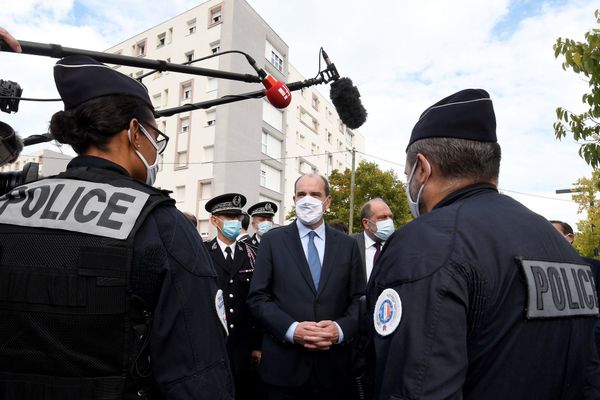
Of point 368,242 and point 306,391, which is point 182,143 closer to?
point 368,242

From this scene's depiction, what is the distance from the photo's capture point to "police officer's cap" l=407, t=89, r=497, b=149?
1.67 m

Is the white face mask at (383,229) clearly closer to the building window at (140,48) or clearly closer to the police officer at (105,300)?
the police officer at (105,300)

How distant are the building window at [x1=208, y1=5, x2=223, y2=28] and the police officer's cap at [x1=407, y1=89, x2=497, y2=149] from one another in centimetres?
2842

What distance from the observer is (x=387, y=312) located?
1.42 metres

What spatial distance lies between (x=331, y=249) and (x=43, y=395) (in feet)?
7.56

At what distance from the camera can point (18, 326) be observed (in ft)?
4.78

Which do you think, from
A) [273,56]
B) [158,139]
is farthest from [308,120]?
[158,139]

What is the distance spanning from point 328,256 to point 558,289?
2.02m

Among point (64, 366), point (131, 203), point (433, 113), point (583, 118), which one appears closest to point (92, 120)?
point (131, 203)

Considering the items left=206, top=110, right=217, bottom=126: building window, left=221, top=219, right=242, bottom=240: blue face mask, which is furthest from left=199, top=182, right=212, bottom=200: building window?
left=221, top=219, right=242, bottom=240: blue face mask

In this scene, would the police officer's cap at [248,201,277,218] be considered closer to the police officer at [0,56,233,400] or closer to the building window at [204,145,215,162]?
the police officer at [0,56,233,400]

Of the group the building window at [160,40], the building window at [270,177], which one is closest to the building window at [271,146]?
the building window at [270,177]

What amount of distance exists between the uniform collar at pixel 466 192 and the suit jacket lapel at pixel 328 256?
177 centimetres

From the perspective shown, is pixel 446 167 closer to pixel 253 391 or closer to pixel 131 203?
pixel 131 203
